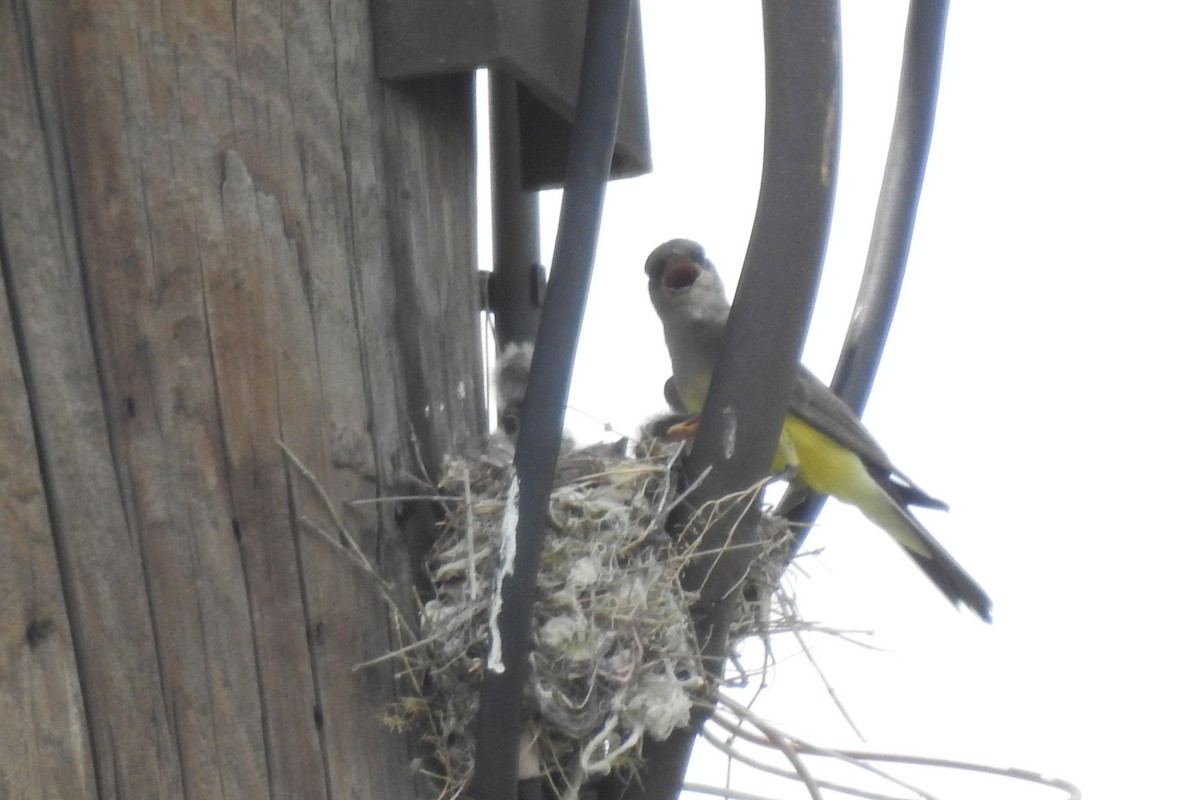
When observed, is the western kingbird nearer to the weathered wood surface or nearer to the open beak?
the open beak

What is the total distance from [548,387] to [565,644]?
411 millimetres

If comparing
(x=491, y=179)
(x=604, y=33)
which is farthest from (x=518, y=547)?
(x=491, y=179)

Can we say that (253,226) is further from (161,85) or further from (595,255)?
(595,255)

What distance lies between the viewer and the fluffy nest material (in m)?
2.26

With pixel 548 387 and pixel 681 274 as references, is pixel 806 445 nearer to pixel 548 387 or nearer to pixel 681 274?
pixel 681 274

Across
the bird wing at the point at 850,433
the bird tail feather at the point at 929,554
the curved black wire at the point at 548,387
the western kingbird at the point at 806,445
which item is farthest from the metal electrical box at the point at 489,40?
the bird tail feather at the point at 929,554

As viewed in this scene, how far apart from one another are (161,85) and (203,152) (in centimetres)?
11

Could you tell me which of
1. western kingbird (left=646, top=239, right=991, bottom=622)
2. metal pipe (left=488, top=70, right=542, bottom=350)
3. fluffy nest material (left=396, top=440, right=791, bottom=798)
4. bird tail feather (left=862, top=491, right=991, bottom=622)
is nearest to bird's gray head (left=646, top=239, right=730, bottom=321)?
western kingbird (left=646, top=239, right=991, bottom=622)

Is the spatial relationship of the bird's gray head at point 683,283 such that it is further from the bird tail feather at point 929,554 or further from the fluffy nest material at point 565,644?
the fluffy nest material at point 565,644

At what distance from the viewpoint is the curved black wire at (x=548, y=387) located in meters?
2.12

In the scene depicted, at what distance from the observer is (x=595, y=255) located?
7.34ft

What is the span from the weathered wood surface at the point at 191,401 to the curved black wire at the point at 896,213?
3.69 ft

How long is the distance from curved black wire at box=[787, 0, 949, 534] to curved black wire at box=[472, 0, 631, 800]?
3.33 ft

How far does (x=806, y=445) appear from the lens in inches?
172
